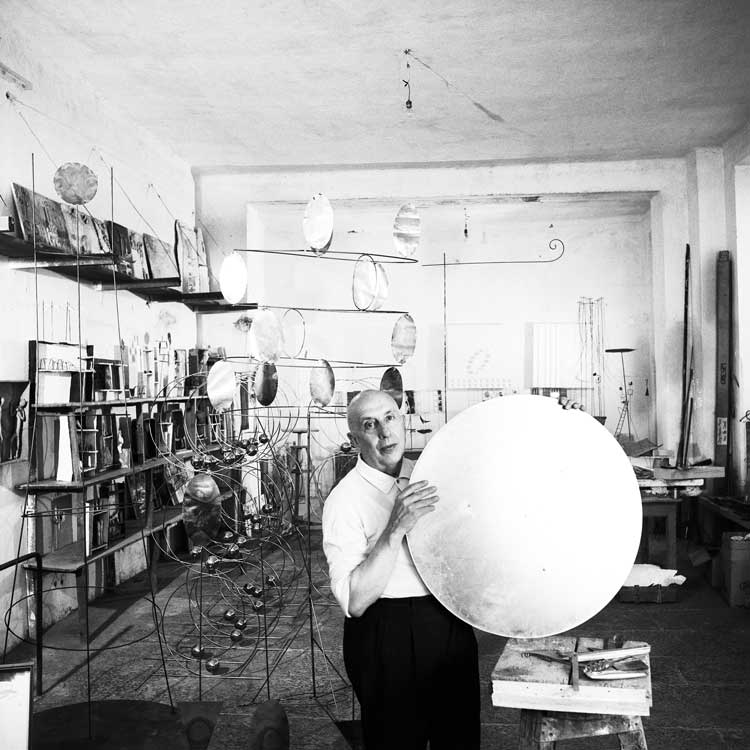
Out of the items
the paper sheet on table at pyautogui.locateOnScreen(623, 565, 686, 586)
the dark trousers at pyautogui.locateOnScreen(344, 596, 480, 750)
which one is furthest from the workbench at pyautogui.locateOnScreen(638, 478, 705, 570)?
the dark trousers at pyautogui.locateOnScreen(344, 596, 480, 750)

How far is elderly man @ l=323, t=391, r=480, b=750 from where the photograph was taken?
71.1 inches

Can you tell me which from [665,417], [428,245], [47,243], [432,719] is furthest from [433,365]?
[432,719]

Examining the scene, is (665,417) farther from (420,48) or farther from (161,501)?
(161,501)

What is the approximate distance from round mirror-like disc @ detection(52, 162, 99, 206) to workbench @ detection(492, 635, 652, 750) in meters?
2.92

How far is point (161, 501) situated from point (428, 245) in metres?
4.49

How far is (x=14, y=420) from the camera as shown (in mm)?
3791

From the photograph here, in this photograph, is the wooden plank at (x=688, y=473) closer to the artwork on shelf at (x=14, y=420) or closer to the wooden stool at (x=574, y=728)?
the wooden stool at (x=574, y=728)

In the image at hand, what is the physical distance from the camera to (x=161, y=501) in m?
5.36

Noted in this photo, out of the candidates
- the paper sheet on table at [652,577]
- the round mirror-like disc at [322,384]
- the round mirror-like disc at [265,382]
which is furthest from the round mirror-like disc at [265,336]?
the paper sheet on table at [652,577]

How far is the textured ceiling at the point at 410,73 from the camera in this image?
397 centimetres

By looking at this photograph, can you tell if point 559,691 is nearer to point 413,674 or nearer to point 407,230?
point 413,674

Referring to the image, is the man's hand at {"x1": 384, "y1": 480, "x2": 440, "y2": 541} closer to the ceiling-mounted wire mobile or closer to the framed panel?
the framed panel

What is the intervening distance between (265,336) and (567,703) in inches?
71.6

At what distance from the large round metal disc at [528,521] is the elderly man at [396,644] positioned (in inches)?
4.2
